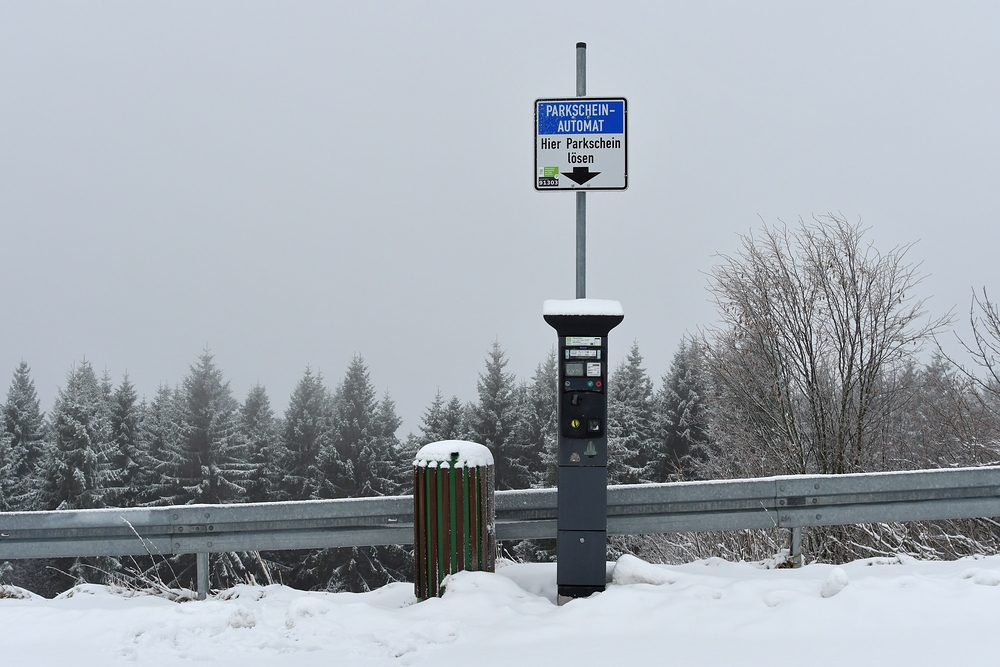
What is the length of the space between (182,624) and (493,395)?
97.8 ft

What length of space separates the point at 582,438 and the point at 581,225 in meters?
1.52

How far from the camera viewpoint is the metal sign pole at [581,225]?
16.7 ft

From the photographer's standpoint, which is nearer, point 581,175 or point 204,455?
point 581,175

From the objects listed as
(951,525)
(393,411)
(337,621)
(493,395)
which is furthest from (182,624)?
(393,411)

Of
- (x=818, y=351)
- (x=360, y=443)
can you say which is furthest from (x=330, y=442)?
(x=818, y=351)

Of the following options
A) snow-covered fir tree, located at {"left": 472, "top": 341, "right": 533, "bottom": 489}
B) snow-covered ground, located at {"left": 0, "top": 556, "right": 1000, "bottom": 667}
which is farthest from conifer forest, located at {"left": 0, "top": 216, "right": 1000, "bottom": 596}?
snow-covered ground, located at {"left": 0, "top": 556, "right": 1000, "bottom": 667}

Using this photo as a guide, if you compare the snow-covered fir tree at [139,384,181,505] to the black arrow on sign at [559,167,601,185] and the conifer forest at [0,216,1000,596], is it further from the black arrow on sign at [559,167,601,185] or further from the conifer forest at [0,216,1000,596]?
the black arrow on sign at [559,167,601,185]

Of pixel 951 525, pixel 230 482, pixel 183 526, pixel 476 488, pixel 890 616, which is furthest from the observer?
pixel 230 482

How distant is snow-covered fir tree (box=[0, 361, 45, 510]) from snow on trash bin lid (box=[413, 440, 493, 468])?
36.2m

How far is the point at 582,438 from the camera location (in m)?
4.57

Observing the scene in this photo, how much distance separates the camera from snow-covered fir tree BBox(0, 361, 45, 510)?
34.2m

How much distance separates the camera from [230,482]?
1304 inches

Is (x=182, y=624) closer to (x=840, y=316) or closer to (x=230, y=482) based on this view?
(x=840, y=316)

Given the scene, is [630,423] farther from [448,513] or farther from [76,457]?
[448,513]
